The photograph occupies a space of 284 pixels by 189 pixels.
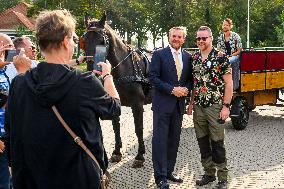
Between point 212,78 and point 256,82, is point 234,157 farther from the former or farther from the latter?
point 256,82

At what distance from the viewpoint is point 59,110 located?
2334 millimetres

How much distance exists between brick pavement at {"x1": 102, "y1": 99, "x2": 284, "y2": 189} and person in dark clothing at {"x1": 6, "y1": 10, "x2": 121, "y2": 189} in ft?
12.4

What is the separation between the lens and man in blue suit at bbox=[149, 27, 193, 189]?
5.91m

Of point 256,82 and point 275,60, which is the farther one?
point 275,60

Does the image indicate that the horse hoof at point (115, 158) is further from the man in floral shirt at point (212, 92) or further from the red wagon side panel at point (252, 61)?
the red wagon side panel at point (252, 61)

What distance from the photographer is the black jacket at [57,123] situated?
233 centimetres

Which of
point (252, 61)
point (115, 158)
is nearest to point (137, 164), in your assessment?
point (115, 158)

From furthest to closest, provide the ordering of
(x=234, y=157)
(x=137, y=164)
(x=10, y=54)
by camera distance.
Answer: (x=234, y=157) → (x=137, y=164) → (x=10, y=54)

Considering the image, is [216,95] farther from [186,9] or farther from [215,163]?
[186,9]

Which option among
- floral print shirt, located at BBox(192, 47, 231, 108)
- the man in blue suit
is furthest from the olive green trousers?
the man in blue suit

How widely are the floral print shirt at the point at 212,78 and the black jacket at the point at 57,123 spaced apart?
347 centimetres

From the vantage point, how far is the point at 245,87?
9750mm

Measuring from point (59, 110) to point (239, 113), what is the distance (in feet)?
25.8

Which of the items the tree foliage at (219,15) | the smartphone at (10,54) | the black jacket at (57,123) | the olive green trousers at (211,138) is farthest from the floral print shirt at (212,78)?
the tree foliage at (219,15)
